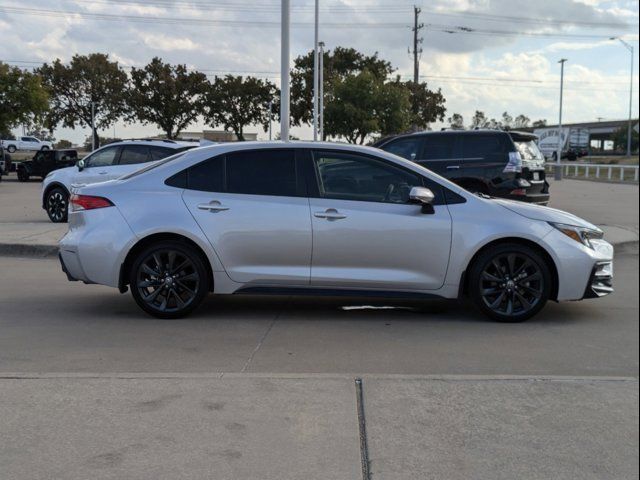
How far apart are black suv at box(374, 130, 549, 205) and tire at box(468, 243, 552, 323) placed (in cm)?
622

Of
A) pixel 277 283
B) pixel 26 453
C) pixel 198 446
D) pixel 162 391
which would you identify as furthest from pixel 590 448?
pixel 277 283

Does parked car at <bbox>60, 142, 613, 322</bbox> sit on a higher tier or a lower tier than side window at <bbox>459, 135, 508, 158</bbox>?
lower

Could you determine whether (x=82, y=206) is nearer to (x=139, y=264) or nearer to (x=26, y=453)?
(x=139, y=264)

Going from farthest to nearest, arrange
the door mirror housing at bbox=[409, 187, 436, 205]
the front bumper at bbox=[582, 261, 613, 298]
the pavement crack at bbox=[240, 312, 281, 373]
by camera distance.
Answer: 1. the front bumper at bbox=[582, 261, 613, 298]
2. the door mirror housing at bbox=[409, 187, 436, 205]
3. the pavement crack at bbox=[240, 312, 281, 373]

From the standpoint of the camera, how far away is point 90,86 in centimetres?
5762

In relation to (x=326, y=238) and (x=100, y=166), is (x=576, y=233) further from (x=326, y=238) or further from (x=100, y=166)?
(x=100, y=166)

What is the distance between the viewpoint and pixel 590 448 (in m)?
3.64

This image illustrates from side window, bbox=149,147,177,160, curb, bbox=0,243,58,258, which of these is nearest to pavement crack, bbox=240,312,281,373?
curb, bbox=0,243,58,258

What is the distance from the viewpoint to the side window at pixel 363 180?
6.43 metres

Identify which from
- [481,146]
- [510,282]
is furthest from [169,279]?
[481,146]

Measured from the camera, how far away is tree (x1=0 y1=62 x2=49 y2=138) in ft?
103

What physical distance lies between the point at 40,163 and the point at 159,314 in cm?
2783

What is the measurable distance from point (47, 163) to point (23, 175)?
5.62 feet

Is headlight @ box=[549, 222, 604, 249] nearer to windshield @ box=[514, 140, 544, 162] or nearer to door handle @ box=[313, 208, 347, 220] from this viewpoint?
door handle @ box=[313, 208, 347, 220]
